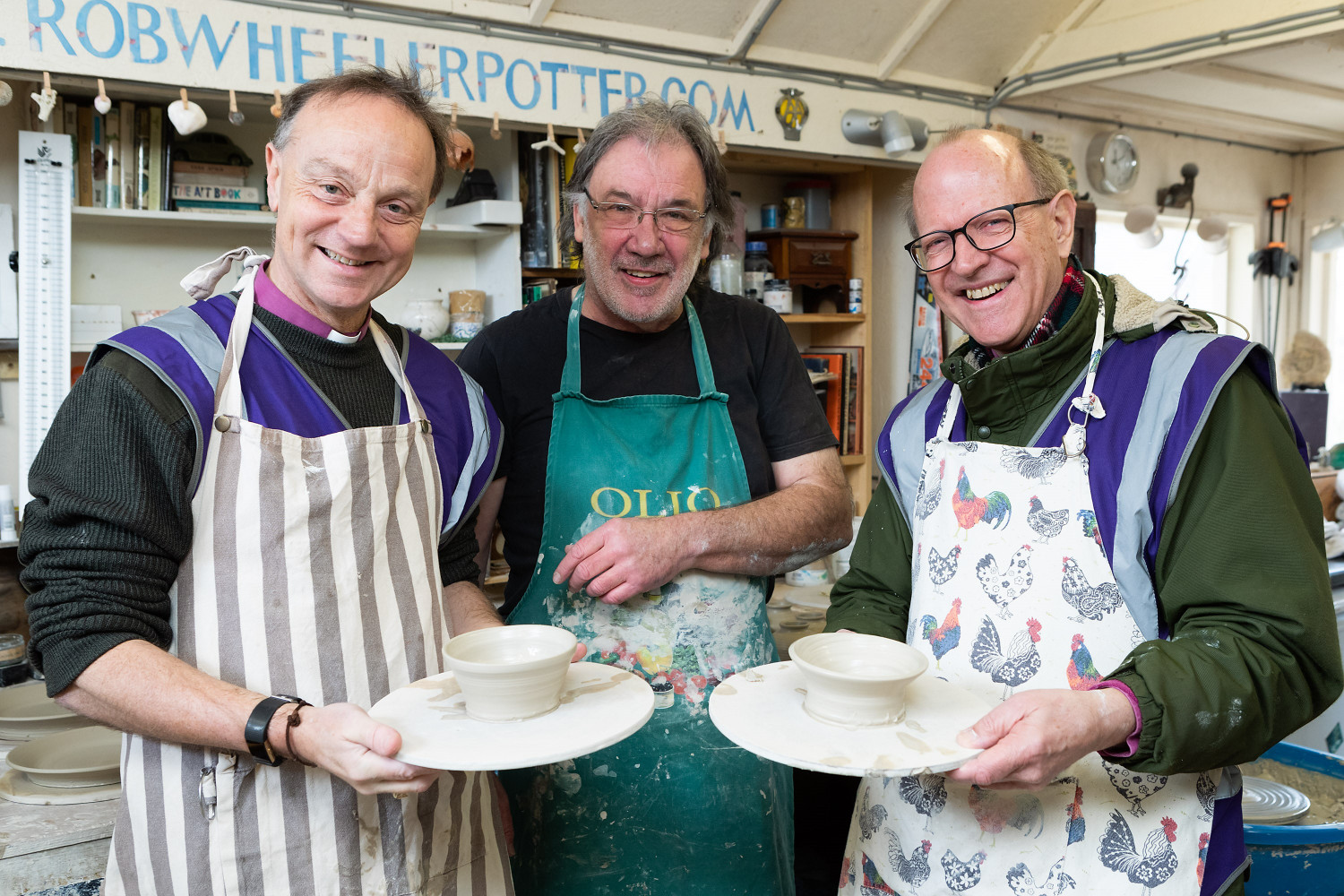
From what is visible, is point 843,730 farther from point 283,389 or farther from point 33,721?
point 33,721

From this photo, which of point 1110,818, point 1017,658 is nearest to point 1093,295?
point 1017,658

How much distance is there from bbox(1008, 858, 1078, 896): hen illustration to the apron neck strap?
1.01 metres

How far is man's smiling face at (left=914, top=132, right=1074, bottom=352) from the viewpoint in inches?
56.3

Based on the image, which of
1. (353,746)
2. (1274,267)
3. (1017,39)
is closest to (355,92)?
(353,746)

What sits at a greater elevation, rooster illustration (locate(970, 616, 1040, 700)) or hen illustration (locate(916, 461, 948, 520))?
hen illustration (locate(916, 461, 948, 520))

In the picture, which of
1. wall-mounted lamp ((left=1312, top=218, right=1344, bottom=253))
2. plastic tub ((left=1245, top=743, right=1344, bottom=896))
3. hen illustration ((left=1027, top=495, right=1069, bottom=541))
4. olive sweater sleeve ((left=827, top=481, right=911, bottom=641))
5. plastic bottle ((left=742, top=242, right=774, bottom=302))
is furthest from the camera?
wall-mounted lamp ((left=1312, top=218, right=1344, bottom=253))

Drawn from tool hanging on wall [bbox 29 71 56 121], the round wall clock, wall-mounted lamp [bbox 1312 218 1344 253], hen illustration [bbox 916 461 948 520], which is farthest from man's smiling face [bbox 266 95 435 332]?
wall-mounted lamp [bbox 1312 218 1344 253]

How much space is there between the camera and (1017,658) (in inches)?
53.9

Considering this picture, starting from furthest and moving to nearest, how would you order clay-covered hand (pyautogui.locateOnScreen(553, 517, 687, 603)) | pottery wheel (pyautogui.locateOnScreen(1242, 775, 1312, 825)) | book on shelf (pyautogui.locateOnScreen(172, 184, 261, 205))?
book on shelf (pyautogui.locateOnScreen(172, 184, 261, 205))
pottery wheel (pyautogui.locateOnScreen(1242, 775, 1312, 825))
clay-covered hand (pyautogui.locateOnScreen(553, 517, 687, 603))

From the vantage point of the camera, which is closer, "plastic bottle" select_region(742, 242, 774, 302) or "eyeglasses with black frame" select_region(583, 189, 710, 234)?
"eyeglasses with black frame" select_region(583, 189, 710, 234)

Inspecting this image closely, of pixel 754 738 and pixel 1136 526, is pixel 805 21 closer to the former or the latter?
pixel 1136 526

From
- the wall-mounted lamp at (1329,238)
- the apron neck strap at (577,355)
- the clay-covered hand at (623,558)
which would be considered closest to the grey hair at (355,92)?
the apron neck strap at (577,355)

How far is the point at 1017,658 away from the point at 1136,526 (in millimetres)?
246

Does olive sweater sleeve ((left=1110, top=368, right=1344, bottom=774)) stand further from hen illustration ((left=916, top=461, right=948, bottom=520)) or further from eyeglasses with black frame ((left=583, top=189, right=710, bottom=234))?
eyeglasses with black frame ((left=583, top=189, right=710, bottom=234))
